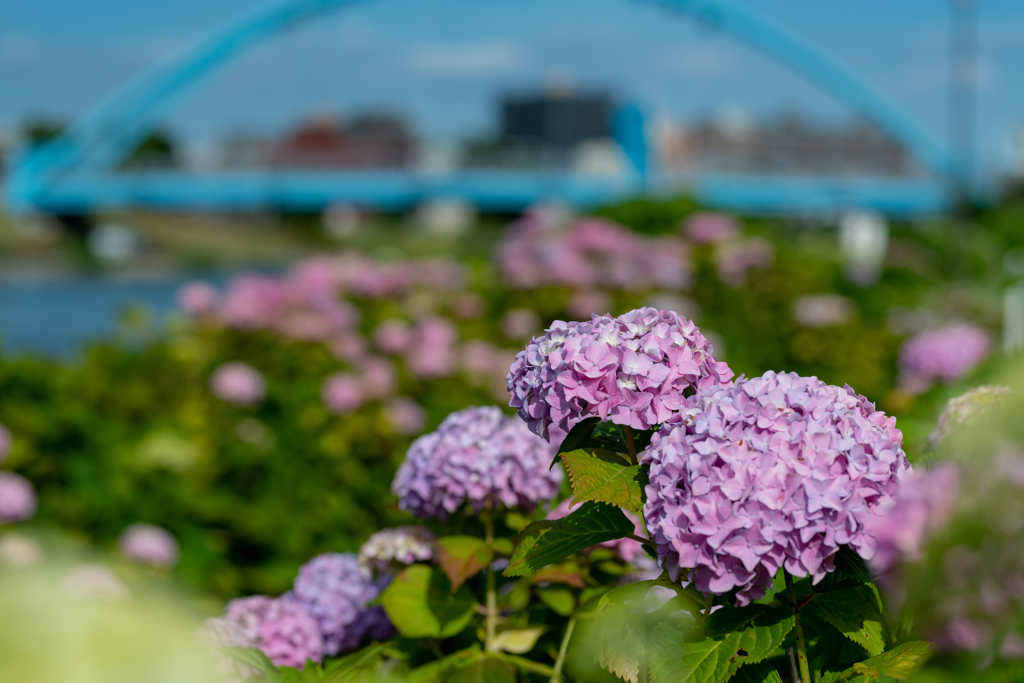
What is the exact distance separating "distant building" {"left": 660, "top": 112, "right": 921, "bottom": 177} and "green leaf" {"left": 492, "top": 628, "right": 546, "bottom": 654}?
39743 millimetres

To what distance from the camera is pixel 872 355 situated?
6.79 m

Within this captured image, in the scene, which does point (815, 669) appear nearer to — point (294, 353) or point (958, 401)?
point (958, 401)

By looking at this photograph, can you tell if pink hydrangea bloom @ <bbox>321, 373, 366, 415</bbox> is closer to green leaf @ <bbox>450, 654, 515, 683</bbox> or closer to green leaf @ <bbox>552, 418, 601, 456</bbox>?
green leaf @ <bbox>450, 654, 515, 683</bbox>

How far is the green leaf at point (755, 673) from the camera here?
1.08 m

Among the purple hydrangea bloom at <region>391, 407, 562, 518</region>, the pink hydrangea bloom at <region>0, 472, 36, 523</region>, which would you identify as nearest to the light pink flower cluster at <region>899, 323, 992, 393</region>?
the purple hydrangea bloom at <region>391, 407, 562, 518</region>

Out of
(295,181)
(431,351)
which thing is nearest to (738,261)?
(431,351)

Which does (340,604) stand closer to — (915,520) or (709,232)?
(915,520)

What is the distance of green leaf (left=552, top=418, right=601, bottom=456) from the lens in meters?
1.17

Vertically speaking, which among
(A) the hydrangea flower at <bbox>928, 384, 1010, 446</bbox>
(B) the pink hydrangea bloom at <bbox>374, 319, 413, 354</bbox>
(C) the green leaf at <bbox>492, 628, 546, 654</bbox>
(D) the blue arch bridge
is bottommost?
(C) the green leaf at <bbox>492, 628, 546, 654</bbox>

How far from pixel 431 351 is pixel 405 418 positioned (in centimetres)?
57

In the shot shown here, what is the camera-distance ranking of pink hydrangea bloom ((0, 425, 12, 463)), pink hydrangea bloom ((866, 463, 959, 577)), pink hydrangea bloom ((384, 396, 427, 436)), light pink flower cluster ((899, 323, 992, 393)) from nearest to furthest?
pink hydrangea bloom ((866, 463, 959, 577)), pink hydrangea bloom ((0, 425, 12, 463)), light pink flower cluster ((899, 323, 992, 393)), pink hydrangea bloom ((384, 396, 427, 436))

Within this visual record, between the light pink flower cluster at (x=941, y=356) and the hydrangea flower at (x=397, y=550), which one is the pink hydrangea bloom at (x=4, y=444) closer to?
the hydrangea flower at (x=397, y=550)

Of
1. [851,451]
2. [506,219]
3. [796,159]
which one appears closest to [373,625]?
[851,451]

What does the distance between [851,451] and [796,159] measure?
43.8 meters
